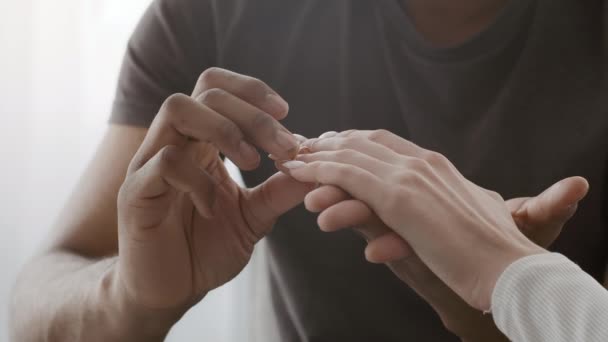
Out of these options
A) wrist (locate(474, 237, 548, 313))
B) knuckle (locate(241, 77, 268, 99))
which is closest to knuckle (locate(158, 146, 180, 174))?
knuckle (locate(241, 77, 268, 99))

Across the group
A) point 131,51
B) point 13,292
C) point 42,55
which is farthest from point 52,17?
point 13,292

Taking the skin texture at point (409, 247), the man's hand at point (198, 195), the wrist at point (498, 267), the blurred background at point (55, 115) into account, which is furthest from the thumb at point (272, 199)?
the blurred background at point (55, 115)

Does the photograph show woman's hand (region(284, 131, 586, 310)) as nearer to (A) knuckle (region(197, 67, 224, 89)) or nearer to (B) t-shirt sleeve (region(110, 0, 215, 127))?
(A) knuckle (region(197, 67, 224, 89))

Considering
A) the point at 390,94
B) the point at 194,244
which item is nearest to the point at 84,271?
the point at 194,244

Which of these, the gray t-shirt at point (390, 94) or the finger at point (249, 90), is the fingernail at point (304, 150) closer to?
the finger at point (249, 90)

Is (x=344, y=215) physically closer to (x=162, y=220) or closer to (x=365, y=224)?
(x=365, y=224)

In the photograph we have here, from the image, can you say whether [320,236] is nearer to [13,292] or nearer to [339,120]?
[339,120]
